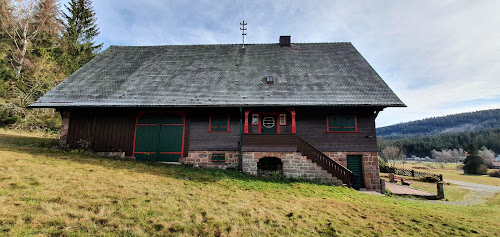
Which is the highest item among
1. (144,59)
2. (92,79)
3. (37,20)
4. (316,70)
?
(37,20)

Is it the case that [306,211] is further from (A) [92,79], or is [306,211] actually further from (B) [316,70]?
(A) [92,79]

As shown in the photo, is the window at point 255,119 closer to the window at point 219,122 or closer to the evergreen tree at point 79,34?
the window at point 219,122

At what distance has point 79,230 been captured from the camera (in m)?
3.98

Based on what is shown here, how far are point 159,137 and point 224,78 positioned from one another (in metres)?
5.18

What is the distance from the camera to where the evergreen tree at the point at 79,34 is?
80.4 feet

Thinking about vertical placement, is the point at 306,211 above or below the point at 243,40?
below

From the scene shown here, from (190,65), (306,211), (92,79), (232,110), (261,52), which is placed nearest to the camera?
(306,211)

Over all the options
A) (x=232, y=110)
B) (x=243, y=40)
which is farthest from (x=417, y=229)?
(x=243, y=40)

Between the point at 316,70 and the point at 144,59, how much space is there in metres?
12.3

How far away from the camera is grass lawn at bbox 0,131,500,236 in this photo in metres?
4.32

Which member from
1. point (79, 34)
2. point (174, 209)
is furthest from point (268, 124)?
point (79, 34)

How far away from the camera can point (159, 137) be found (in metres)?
12.5

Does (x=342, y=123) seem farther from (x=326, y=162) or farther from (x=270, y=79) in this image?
(x=270, y=79)

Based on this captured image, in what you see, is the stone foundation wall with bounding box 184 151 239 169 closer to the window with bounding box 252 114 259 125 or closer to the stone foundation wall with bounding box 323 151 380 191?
the window with bounding box 252 114 259 125
